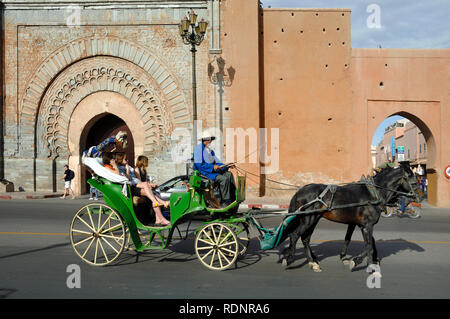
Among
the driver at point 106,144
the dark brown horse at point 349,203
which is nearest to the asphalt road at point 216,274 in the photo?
the dark brown horse at point 349,203

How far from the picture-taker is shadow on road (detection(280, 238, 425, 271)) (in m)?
6.33

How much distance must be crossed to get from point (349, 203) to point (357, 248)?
1.68 m

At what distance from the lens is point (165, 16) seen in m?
16.4

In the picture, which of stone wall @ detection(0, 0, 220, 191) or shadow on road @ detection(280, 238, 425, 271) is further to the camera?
stone wall @ detection(0, 0, 220, 191)

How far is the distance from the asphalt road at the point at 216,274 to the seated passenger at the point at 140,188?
0.66 metres

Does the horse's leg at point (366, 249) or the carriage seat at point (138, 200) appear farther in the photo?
the carriage seat at point (138, 200)

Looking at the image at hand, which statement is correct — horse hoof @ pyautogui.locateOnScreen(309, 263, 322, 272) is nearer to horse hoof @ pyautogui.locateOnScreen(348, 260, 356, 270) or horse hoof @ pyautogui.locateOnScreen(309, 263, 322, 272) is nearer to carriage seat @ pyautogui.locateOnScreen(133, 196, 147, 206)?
horse hoof @ pyautogui.locateOnScreen(348, 260, 356, 270)

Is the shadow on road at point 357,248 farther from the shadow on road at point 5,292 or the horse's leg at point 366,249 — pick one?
the shadow on road at point 5,292

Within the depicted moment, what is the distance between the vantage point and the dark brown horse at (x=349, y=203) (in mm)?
5453

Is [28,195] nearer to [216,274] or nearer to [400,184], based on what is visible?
[216,274]

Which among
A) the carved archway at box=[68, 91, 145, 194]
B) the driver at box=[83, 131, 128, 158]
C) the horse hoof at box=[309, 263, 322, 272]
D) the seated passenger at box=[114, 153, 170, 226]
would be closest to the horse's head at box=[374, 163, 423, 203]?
the horse hoof at box=[309, 263, 322, 272]

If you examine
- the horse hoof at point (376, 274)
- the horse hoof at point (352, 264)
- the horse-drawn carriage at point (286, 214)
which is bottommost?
the horse hoof at point (376, 274)

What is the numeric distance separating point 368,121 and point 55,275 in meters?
14.7

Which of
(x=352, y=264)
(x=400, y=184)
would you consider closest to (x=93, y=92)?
(x=400, y=184)
